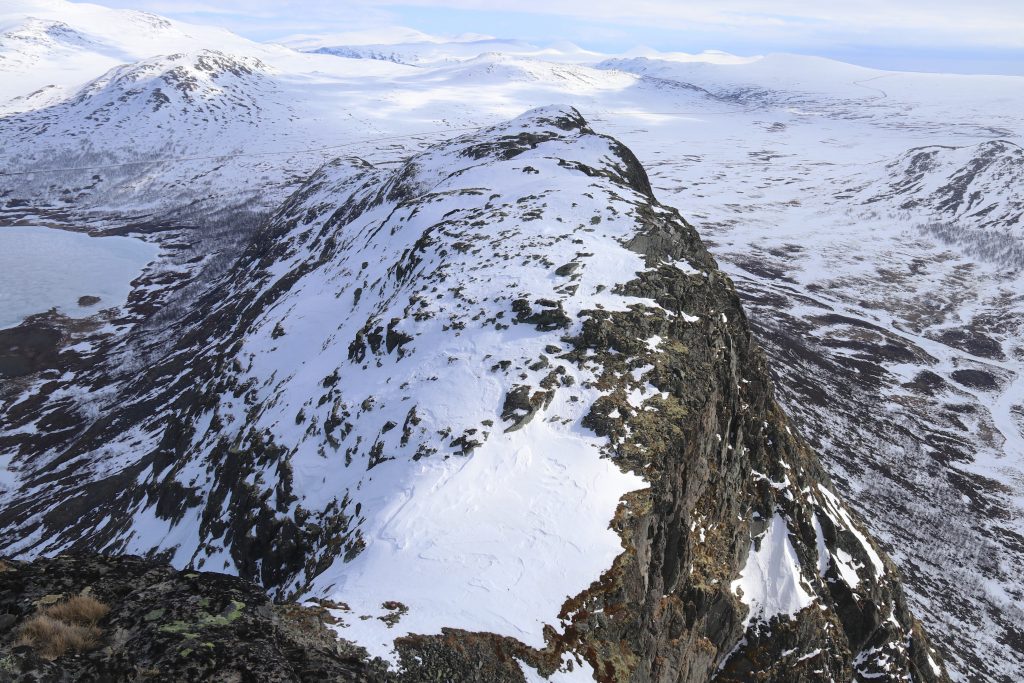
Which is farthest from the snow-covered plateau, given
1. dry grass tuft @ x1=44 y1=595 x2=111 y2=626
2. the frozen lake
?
the frozen lake

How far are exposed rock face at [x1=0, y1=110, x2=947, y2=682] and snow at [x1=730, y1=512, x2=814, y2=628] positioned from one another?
0.10m

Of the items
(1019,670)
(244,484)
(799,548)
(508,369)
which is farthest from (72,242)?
(1019,670)

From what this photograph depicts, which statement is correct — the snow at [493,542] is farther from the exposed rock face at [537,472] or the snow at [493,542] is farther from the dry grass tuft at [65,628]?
the dry grass tuft at [65,628]

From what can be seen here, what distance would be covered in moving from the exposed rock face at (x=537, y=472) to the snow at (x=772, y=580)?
10 centimetres

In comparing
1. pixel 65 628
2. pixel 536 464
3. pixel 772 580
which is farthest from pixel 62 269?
pixel 772 580

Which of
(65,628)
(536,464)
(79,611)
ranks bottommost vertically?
(536,464)

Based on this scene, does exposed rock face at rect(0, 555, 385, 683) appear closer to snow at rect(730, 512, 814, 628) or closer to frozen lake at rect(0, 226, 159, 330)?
snow at rect(730, 512, 814, 628)

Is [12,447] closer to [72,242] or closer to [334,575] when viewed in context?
[334,575]

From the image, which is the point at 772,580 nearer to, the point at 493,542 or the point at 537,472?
the point at 537,472

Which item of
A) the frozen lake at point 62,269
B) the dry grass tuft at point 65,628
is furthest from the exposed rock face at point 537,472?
the frozen lake at point 62,269

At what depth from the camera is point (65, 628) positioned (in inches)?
394

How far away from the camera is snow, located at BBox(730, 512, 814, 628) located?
25.4 m

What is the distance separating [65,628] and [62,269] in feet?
509

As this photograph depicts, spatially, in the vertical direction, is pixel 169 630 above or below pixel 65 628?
below
